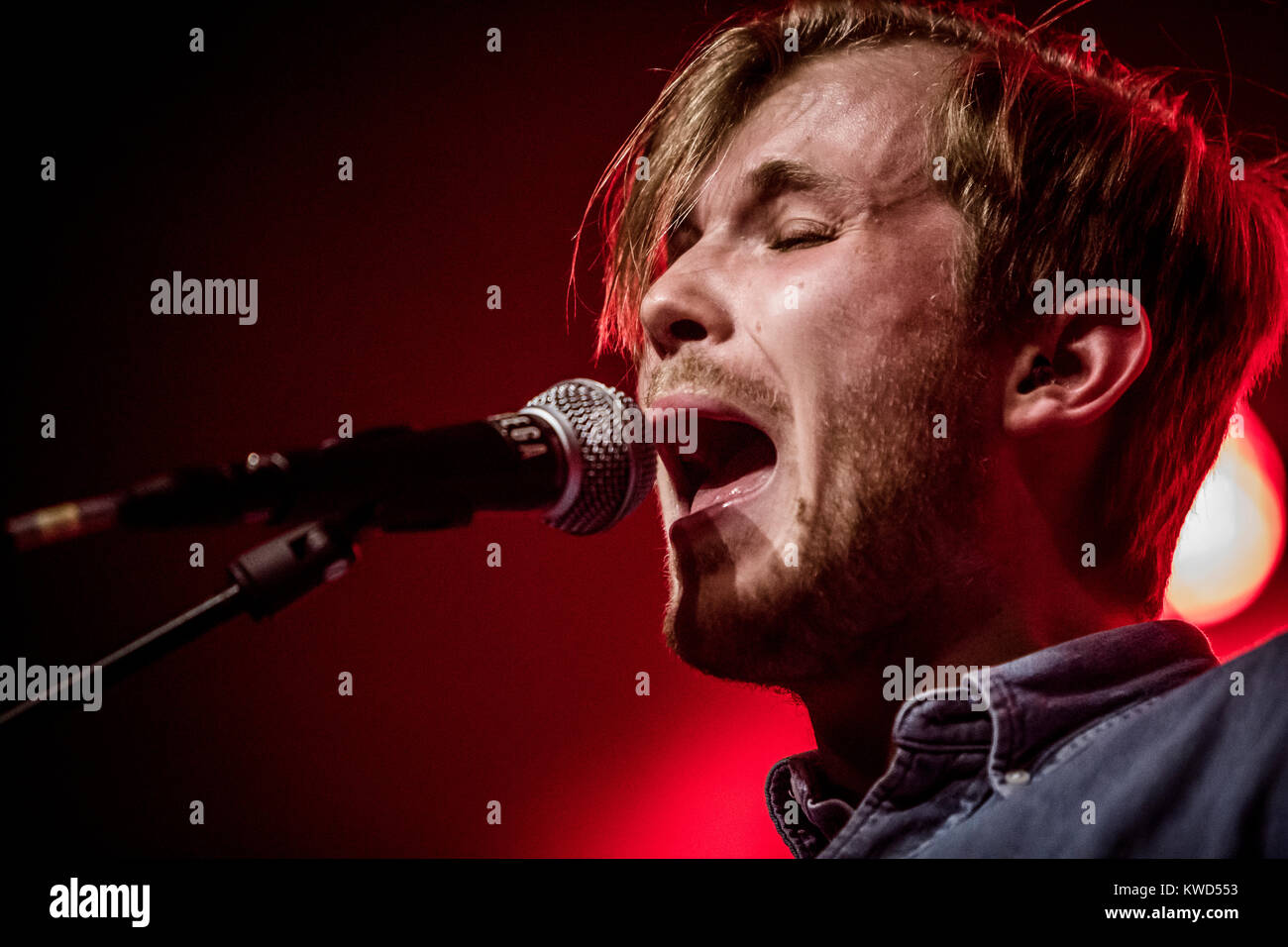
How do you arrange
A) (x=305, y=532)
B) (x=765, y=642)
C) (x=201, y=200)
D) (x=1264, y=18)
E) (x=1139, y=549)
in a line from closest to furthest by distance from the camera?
(x=305, y=532) < (x=765, y=642) < (x=1139, y=549) < (x=1264, y=18) < (x=201, y=200)

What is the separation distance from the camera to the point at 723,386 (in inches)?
58.3

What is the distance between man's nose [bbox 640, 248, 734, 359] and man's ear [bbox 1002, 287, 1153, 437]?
1.40 feet

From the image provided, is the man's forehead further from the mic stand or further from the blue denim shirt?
the mic stand

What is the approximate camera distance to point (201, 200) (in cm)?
250

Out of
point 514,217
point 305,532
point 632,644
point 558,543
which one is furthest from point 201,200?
point 305,532

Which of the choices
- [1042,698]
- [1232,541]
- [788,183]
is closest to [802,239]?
[788,183]

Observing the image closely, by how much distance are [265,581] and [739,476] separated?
79 centimetres

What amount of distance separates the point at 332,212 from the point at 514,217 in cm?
46

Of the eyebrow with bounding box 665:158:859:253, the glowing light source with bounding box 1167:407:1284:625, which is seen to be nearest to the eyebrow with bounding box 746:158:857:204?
the eyebrow with bounding box 665:158:859:253

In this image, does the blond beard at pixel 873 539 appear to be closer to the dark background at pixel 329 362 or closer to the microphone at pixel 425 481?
the microphone at pixel 425 481

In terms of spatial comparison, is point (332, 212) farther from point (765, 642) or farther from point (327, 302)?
point (765, 642)

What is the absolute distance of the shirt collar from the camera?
4.10ft

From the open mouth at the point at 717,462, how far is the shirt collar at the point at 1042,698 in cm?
42

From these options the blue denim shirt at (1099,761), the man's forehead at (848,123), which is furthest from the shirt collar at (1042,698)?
the man's forehead at (848,123)
